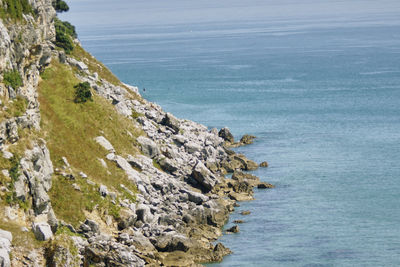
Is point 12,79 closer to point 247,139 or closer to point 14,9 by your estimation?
point 14,9

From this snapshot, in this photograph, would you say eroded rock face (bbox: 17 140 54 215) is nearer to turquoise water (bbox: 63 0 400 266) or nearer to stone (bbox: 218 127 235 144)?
turquoise water (bbox: 63 0 400 266)

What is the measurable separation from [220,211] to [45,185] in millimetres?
21778

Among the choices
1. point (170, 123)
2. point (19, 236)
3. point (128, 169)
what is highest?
Answer: point (170, 123)

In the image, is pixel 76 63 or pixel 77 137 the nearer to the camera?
pixel 77 137

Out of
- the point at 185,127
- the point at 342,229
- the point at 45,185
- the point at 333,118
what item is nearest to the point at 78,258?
the point at 45,185

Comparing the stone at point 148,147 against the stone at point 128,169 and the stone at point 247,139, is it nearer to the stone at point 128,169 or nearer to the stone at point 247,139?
the stone at point 128,169

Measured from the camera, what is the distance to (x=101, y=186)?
188ft

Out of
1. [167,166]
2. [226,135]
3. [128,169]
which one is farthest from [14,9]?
[226,135]

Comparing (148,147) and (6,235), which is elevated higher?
(148,147)

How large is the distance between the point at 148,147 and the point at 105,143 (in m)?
7.55

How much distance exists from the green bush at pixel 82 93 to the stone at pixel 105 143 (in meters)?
6.83

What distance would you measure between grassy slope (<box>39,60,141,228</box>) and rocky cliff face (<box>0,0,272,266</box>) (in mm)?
181

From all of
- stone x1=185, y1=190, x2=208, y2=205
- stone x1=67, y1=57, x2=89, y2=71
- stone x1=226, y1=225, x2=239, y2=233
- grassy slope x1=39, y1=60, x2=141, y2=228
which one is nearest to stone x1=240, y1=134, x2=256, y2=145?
grassy slope x1=39, y1=60, x2=141, y2=228

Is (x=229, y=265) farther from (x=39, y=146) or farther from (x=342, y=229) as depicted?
(x=39, y=146)
